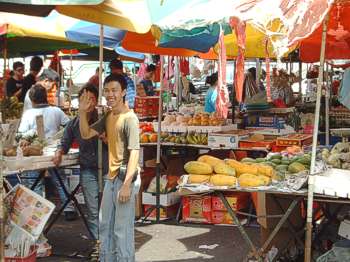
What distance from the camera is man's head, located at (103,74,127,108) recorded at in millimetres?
5289

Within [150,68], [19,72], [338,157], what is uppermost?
[150,68]

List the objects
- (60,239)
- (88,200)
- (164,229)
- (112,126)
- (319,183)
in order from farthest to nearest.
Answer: (164,229)
(60,239)
(88,200)
(112,126)
(319,183)

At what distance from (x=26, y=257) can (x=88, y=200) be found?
121 cm

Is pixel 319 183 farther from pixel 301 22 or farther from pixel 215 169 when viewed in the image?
pixel 301 22

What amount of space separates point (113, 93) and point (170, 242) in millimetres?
2530

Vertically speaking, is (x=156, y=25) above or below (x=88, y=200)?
above

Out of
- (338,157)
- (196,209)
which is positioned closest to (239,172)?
(338,157)

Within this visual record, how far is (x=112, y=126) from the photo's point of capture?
212 inches

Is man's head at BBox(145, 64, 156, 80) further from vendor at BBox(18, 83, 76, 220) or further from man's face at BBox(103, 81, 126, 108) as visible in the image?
man's face at BBox(103, 81, 126, 108)

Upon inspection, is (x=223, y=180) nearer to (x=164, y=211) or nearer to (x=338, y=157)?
(x=338, y=157)

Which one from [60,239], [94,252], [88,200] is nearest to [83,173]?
[88,200]

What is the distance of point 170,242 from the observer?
7113 millimetres

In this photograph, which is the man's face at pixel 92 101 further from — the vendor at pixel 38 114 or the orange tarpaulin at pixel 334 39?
the orange tarpaulin at pixel 334 39

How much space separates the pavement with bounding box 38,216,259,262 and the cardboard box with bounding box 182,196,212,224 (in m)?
0.13
